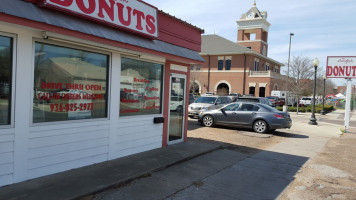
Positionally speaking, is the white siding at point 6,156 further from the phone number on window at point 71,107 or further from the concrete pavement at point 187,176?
the phone number on window at point 71,107

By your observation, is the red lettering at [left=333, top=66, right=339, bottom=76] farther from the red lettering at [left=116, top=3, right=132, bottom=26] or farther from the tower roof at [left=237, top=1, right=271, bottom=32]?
the tower roof at [left=237, top=1, right=271, bottom=32]

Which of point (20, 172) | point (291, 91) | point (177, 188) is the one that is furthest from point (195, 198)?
point (291, 91)

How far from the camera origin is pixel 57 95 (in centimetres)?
514

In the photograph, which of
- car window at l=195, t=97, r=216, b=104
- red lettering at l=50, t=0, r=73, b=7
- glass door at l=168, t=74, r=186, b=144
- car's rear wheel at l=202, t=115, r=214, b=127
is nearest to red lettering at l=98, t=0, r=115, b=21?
red lettering at l=50, t=0, r=73, b=7

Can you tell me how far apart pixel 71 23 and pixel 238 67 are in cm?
4154

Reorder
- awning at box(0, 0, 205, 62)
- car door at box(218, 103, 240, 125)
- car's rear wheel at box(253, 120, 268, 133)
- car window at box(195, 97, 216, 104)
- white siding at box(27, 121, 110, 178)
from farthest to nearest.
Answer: car window at box(195, 97, 216, 104)
car door at box(218, 103, 240, 125)
car's rear wheel at box(253, 120, 268, 133)
white siding at box(27, 121, 110, 178)
awning at box(0, 0, 205, 62)

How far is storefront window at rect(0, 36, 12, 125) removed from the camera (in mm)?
4273

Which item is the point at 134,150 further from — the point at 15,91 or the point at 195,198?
the point at 15,91

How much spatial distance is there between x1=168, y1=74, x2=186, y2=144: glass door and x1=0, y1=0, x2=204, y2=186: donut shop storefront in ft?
0.79

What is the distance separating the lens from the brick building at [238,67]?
43.1 meters

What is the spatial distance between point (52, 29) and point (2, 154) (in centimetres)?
217

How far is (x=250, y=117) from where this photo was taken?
12383 mm

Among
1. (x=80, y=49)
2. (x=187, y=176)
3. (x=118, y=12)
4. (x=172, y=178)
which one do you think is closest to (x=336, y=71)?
(x=187, y=176)

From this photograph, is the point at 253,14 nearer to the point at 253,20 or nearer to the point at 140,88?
the point at 253,20
